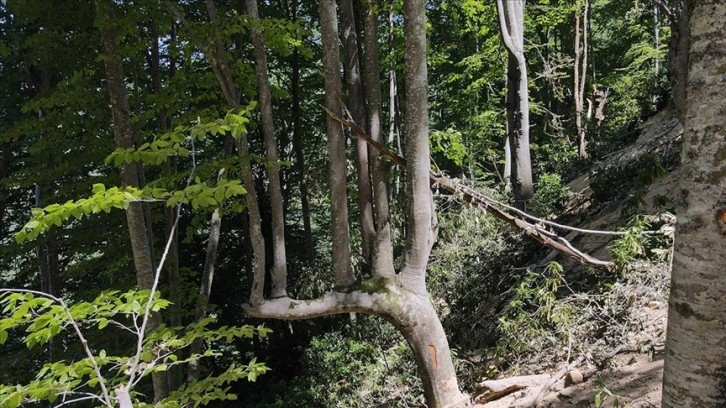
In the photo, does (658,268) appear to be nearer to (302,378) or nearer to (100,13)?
Answer: (100,13)

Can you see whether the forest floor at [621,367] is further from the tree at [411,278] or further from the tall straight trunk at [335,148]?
the tall straight trunk at [335,148]

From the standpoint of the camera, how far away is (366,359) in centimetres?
845

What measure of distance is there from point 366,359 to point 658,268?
216 inches

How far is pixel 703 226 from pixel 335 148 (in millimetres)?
3654

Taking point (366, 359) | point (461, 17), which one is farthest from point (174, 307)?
point (461, 17)

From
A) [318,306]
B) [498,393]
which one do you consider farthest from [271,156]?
[498,393]

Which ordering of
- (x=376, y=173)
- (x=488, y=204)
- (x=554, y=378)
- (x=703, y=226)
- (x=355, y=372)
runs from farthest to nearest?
(x=355, y=372)
(x=488, y=204)
(x=376, y=173)
(x=554, y=378)
(x=703, y=226)

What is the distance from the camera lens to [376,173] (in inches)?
191

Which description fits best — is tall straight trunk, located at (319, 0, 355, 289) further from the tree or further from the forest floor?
the forest floor

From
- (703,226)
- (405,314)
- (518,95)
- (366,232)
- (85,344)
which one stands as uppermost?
(518,95)

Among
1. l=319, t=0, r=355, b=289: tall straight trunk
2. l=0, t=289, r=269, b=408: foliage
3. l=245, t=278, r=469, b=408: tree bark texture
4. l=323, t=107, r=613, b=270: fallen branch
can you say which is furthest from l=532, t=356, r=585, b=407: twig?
l=0, t=289, r=269, b=408: foliage

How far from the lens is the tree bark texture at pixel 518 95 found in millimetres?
6527

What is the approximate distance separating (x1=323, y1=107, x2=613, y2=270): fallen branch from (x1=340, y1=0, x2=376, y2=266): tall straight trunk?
0.28 meters

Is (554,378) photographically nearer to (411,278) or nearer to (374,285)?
(411,278)
